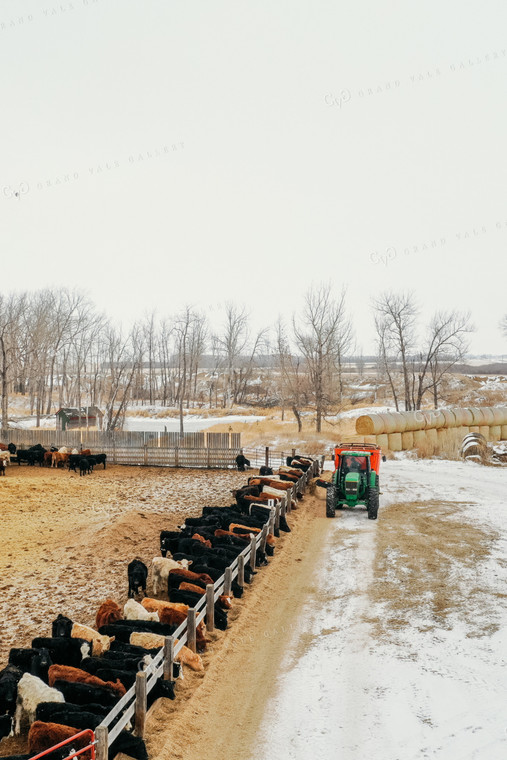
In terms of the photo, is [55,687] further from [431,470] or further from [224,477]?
[431,470]

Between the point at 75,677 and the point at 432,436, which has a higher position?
the point at 432,436

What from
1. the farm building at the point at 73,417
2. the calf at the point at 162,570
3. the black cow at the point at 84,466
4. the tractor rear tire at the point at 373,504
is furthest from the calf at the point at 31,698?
the farm building at the point at 73,417

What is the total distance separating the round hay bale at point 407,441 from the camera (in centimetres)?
3597

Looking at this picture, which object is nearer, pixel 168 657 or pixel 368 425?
pixel 168 657

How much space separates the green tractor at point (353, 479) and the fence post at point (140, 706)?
12372mm

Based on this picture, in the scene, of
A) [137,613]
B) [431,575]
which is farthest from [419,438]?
[137,613]

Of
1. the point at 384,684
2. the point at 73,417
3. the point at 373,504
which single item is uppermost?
the point at 73,417

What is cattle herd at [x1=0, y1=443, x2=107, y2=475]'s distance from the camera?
92.4ft

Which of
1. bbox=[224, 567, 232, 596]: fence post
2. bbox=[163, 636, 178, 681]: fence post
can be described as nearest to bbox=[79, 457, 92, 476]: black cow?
bbox=[224, 567, 232, 596]: fence post

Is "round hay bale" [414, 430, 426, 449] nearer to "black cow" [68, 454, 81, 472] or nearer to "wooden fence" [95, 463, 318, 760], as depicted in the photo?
"black cow" [68, 454, 81, 472]

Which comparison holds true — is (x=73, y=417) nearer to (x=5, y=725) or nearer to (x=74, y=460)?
(x=74, y=460)

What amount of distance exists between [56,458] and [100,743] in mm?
25363

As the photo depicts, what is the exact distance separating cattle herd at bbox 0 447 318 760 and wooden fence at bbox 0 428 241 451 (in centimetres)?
1568

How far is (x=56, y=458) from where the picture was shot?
2980 cm
